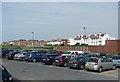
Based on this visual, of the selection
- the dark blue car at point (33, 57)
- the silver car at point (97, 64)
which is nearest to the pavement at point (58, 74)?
the silver car at point (97, 64)

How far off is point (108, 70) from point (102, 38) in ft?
402

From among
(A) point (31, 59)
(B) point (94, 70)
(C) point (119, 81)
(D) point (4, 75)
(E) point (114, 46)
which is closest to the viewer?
(D) point (4, 75)

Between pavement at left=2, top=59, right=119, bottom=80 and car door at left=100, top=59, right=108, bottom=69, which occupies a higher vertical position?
car door at left=100, top=59, right=108, bottom=69

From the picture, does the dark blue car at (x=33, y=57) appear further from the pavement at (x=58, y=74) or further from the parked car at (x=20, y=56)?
the pavement at (x=58, y=74)

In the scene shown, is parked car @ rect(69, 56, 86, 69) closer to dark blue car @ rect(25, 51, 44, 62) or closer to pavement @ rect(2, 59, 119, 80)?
pavement @ rect(2, 59, 119, 80)

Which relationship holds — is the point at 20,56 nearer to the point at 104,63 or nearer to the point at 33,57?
the point at 33,57

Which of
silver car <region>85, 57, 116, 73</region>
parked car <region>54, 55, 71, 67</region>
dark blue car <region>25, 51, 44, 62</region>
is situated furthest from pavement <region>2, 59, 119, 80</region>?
dark blue car <region>25, 51, 44, 62</region>

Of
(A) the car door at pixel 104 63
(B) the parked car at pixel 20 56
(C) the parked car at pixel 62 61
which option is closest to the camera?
(A) the car door at pixel 104 63

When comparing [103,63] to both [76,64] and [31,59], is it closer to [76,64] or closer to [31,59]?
[76,64]

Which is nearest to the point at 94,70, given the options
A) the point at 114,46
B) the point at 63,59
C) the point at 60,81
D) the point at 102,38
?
the point at 63,59

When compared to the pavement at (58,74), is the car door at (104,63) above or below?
above

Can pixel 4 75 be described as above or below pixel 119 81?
above

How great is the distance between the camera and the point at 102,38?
479 ft

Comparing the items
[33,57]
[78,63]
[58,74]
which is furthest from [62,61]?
[58,74]
